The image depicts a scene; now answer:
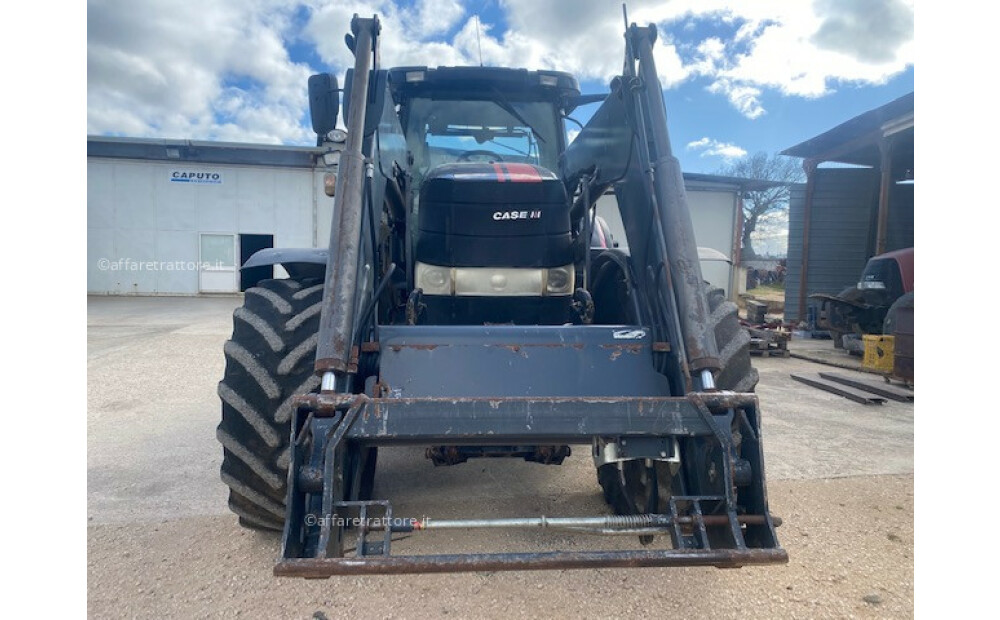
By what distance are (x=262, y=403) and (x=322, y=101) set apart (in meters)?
1.46

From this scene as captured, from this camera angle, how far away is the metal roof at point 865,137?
1130 centimetres

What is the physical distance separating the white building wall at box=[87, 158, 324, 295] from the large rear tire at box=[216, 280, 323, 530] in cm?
1609

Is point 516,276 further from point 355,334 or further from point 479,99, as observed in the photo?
point 479,99

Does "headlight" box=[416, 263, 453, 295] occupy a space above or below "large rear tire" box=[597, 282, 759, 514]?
above

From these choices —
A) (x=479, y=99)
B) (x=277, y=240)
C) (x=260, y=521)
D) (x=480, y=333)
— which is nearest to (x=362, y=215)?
(x=480, y=333)

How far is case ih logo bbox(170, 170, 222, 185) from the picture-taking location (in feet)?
58.8

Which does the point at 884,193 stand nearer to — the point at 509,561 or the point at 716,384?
the point at 716,384

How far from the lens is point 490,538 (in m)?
2.90

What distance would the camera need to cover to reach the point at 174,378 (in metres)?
6.90

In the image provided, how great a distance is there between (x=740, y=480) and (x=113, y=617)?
241cm

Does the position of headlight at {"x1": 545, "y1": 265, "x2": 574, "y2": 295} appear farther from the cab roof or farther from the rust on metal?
the cab roof
